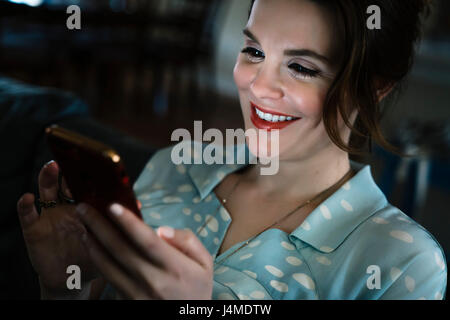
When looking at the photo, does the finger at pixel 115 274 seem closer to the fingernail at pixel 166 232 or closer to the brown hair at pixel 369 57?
the fingernail at pixel 166 232

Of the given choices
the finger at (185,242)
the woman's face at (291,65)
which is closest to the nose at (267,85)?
the woman's face at (291,65)

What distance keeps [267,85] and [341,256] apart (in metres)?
0.28

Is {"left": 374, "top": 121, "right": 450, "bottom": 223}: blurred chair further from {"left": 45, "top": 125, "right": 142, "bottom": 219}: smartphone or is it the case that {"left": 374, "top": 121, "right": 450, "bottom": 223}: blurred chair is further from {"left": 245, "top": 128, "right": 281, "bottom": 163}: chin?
{"left": 45, "top": 125, "right": 142, "bottom": 219}: smartphone

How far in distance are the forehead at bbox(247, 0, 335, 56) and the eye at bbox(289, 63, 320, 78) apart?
3cm

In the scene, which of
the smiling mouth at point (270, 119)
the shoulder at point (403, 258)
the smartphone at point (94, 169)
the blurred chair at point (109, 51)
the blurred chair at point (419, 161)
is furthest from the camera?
the blurred chair at point (109, 51)

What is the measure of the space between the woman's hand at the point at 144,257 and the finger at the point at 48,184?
15cm

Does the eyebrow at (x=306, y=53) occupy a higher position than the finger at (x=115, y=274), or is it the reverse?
the eyebrow at (x=306, y=53)

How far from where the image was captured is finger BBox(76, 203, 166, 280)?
1.65 ft

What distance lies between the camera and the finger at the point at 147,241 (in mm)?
474

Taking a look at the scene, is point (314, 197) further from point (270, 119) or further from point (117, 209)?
point (117, 209)


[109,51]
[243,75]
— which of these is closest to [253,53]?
[243,75]

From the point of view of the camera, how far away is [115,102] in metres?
4.05
